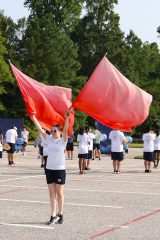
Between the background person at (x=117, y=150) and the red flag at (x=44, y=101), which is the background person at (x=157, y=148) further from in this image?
the red flag at (x=44, y=101)

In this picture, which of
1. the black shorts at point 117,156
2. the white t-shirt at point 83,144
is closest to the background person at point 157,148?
the black shorts at point 117,156

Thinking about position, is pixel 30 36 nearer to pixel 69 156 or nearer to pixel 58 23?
pixel 58 23

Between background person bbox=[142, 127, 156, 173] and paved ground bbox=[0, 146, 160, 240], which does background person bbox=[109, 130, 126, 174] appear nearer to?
background person bbox=[142, 127, 156, 173]

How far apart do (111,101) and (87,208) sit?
2.43 metres

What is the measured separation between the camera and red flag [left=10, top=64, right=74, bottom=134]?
486 inches

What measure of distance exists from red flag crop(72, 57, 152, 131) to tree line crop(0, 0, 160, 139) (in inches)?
1767

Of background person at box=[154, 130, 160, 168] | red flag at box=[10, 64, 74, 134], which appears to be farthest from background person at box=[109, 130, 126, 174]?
red flag at box=[10, 64, 74, 134]

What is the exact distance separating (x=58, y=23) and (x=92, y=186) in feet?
170

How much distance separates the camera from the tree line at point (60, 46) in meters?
63.4

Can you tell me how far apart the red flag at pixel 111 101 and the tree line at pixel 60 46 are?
44879 mm

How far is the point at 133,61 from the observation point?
77.2 metres

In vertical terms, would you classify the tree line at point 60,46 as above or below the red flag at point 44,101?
above

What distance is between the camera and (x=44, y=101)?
495 inches

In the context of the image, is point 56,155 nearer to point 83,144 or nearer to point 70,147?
point 83,144
